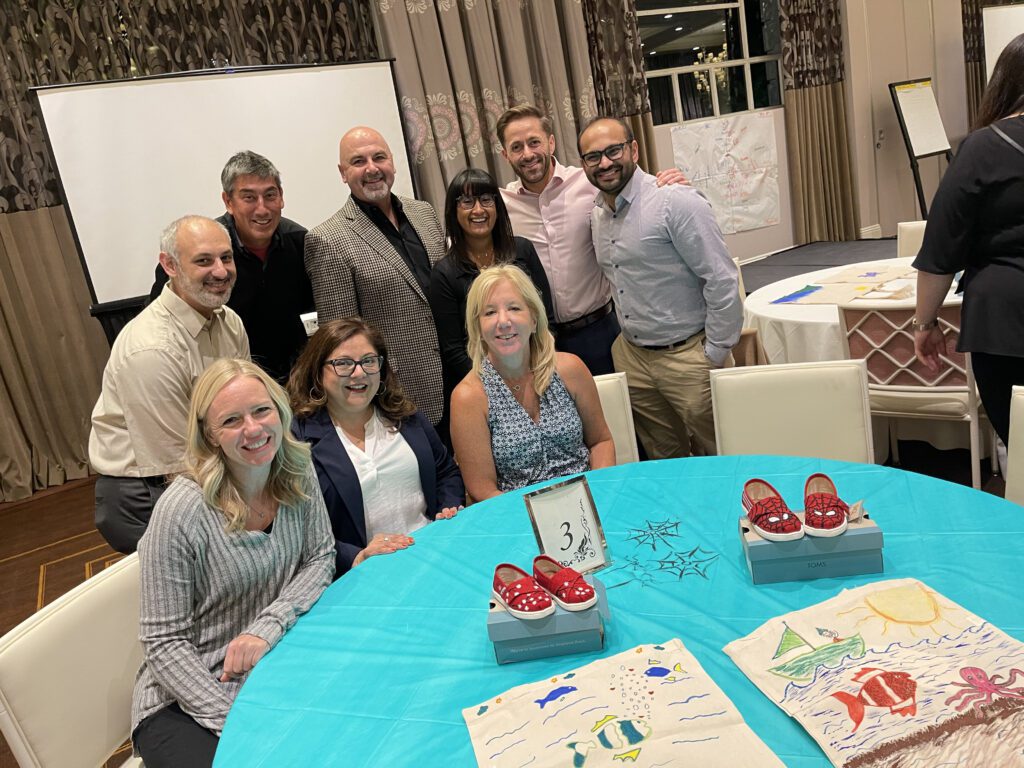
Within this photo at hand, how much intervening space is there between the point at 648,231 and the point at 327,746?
6.14ft

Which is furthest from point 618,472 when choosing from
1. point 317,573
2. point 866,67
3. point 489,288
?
point 866,67

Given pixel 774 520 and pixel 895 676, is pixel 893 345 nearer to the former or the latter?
pixel 774 520

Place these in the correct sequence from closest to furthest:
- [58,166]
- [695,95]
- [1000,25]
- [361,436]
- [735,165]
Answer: [361,436]
[58,166]
[695,95]
[735,165]
[1000,25]

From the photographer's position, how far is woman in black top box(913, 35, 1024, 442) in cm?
187

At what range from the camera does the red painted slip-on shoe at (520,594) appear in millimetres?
1245

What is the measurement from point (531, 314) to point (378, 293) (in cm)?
74

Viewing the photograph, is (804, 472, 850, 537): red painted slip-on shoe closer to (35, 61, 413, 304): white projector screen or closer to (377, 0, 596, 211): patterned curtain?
(35, 61, 413, 304): white projector screen

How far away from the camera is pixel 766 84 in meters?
7.55

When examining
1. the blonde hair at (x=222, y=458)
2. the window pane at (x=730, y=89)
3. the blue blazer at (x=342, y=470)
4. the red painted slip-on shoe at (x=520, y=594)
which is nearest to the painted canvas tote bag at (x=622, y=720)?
the red painted slip-on shoe at (x=520, y=594)

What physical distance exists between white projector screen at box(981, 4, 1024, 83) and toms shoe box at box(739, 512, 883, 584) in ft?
25.4

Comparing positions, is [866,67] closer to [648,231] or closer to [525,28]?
[525,28]

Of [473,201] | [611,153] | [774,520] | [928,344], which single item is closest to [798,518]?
[774,520]

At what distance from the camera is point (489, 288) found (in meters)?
2.14

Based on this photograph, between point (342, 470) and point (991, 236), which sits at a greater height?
point (991, 236)
